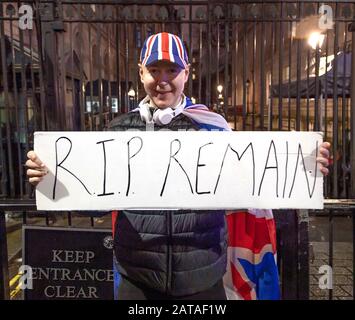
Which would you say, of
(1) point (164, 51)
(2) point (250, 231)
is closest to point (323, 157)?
(2) point (250, 231)

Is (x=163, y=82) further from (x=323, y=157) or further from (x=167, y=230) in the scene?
(x=323, y=157)

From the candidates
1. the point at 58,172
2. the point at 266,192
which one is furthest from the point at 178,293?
the point at 58,172

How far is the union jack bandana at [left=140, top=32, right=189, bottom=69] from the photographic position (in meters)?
1.98

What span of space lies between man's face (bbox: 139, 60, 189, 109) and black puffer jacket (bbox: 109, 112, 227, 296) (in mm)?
139

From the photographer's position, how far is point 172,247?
1990mm

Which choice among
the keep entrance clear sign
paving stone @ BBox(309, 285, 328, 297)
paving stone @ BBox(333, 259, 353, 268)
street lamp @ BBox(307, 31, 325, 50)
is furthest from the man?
paving stone @ BBox(333, 259, 353, 268)

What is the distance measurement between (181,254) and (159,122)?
741 millimetres

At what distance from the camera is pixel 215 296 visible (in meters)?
2.17

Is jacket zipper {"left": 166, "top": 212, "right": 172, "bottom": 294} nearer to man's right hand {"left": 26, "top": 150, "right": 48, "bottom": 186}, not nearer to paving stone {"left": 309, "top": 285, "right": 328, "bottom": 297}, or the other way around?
man's right hand {"left": 26, "top": 150, "right": 48, "bottom": 186}

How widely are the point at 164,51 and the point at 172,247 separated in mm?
1067

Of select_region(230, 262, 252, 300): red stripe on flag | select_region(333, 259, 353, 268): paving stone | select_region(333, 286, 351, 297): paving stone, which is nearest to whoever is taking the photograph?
select_region(230, 262, 252, 300): red stripe on flag

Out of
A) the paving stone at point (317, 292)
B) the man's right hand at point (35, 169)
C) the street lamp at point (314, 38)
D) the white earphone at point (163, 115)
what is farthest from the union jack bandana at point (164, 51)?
the paving stone at point (317, 292)

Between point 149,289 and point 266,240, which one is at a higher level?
point 266,240
